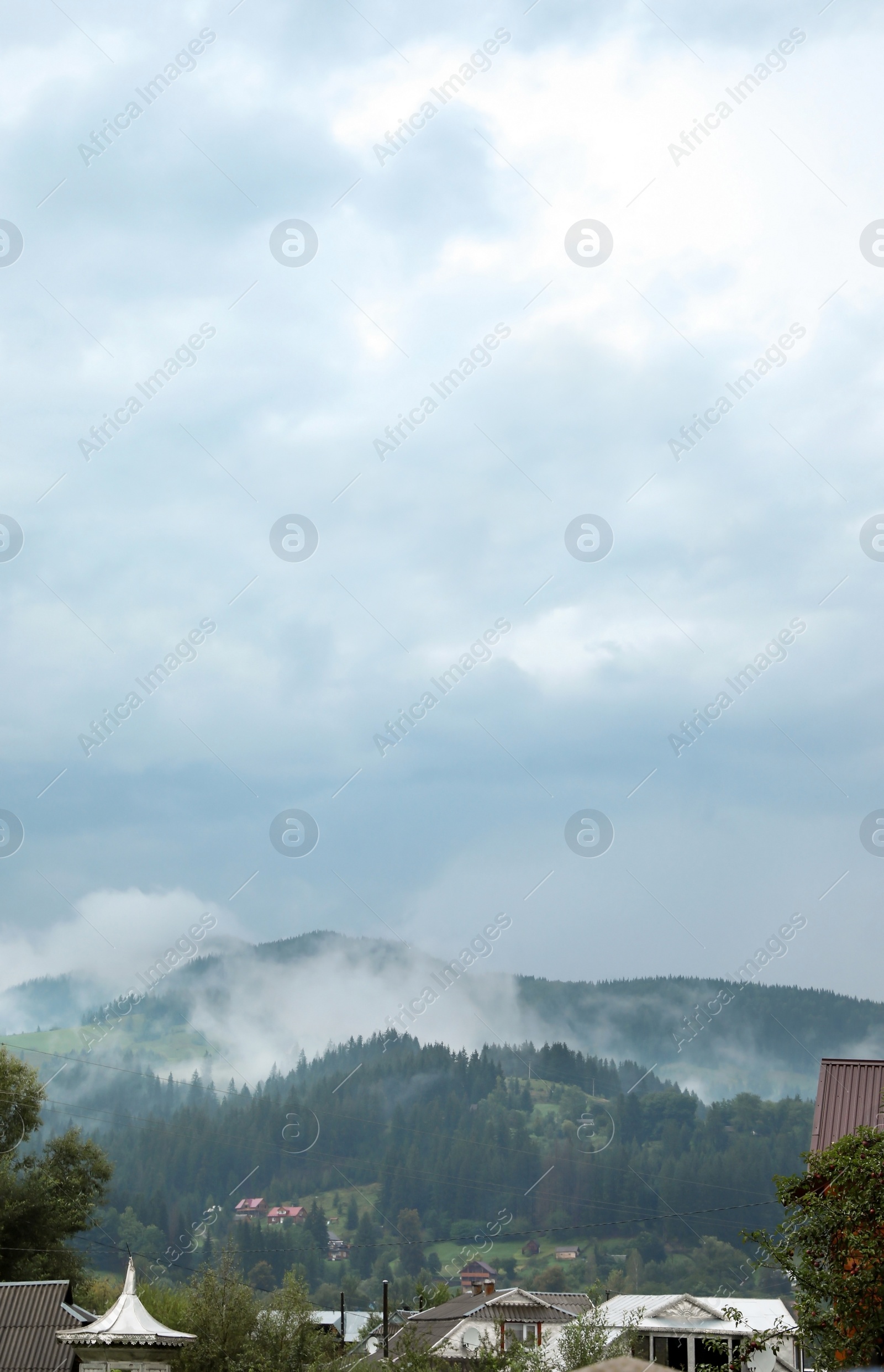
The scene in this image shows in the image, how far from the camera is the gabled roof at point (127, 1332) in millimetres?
→ 41281

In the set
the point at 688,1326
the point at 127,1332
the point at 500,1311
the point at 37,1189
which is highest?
the point at 127,1332

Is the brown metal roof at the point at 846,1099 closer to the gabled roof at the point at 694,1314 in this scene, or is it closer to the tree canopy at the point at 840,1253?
the tree canopy at the point at 840,1253

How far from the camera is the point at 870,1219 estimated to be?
24125mm

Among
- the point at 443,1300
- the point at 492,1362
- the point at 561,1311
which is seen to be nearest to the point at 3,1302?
the point at 492,1362

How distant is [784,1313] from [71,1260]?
4109 cm

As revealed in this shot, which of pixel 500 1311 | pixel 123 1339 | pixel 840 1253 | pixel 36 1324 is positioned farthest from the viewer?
pixel 500 1311

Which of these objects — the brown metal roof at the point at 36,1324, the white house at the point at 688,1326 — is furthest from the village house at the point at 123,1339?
the white house at the point at 688,1326

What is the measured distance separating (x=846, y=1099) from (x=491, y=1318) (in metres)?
61.2

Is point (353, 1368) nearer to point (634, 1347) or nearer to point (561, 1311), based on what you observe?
point (634, 1347)

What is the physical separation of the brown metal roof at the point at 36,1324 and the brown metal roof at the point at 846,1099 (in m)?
27.3

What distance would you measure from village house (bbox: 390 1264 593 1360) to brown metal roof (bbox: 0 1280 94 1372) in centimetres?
3230

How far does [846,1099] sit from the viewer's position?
3472 centimetres

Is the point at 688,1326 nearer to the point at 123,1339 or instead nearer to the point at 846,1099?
the point at 123,1339

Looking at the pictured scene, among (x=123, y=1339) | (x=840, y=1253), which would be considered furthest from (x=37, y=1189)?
(x=840, y=1253)
